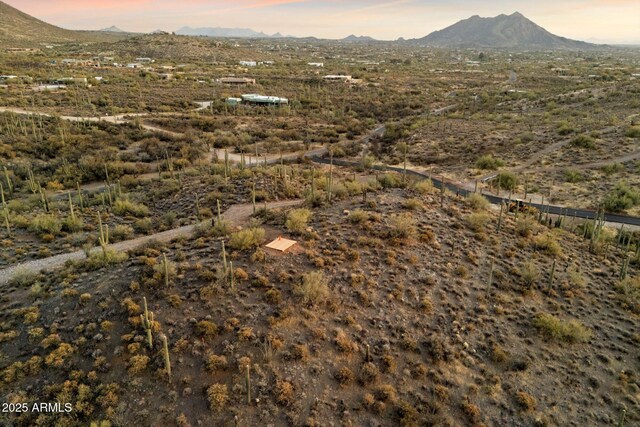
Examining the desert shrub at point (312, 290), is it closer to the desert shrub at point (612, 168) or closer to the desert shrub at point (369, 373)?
the desert shrub at point (369, 373)

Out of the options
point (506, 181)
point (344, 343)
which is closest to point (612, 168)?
point (506, 181)

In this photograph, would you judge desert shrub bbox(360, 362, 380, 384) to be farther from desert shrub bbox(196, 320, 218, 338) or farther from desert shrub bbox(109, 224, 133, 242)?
desert shrub bbox(109, 224, 133, 242)

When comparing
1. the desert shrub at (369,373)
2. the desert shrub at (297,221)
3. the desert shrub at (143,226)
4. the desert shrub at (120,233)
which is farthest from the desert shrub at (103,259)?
the desert shrub at (369,373)

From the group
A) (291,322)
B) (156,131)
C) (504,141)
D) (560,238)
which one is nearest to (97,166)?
(156,131)

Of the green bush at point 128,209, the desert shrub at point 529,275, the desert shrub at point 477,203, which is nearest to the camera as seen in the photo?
the desert shrub at point 529,275

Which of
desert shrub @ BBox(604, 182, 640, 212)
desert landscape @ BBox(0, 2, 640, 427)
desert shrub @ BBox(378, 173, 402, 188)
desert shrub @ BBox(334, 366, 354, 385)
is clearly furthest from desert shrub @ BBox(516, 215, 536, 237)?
desert shrub @ BBox(334, 366, 354, 385)

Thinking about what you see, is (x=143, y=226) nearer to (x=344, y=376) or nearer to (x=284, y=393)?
(x=284, y=393)
